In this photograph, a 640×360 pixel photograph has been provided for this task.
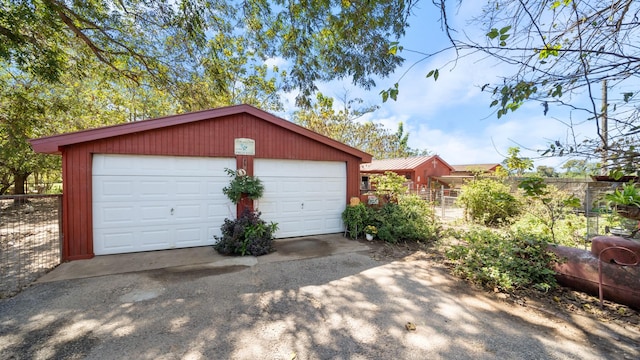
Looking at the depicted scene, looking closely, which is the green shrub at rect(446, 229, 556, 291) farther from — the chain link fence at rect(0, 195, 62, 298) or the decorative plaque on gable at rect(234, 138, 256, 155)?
the chain link fence at rect(0, 195, 62, 298)

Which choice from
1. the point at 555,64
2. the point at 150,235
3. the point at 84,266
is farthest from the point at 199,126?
the point at 555,64

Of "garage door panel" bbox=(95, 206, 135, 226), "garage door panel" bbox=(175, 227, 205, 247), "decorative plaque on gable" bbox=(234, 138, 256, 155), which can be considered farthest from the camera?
"decorative plaque on gable" bbox=(234, 138, 256, 155)

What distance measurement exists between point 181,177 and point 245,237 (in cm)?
194

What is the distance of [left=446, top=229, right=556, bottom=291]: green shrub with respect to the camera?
3.26 metres

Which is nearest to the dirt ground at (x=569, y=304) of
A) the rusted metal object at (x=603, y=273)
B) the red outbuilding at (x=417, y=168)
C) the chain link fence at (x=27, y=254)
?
the rusted metal object at (x=603, y=273)

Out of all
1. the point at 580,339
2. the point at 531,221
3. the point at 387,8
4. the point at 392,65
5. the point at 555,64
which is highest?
the point at 387,8

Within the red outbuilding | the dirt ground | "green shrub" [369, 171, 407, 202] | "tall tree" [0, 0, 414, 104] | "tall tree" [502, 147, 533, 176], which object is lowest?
the dirt ground

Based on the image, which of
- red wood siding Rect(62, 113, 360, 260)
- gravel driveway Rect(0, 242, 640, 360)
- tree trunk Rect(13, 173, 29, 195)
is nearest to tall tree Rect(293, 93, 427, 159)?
red wood siding Rect(62, 113, 360, 260)

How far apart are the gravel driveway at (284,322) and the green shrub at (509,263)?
0.30 metres

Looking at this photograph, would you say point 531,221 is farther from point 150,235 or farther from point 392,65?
point 150,235

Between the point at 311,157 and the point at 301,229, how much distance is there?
1931 mm

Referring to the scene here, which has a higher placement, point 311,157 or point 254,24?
point 254,24

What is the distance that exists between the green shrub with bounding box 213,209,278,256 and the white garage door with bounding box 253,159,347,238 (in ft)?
2.52

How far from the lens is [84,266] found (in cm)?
415
